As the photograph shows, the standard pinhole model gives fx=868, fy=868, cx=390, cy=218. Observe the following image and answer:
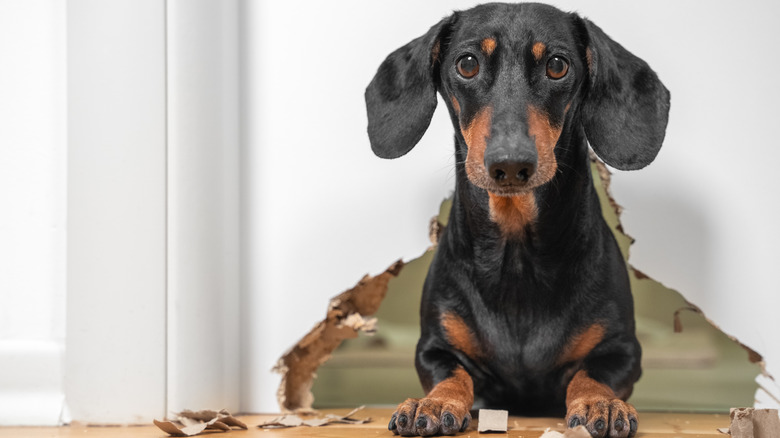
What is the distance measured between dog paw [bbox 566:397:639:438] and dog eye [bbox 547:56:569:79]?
0.81 meters

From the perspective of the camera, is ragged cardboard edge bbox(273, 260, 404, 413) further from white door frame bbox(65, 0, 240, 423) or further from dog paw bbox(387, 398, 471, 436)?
dog paw bbox(387, 398, 471, 436)

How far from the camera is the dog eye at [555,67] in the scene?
2205mm

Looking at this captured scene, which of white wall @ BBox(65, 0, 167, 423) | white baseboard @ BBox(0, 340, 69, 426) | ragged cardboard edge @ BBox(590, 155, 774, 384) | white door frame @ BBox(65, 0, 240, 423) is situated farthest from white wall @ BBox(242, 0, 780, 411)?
white baseboard @ BBox(0, 340, 69, 426)

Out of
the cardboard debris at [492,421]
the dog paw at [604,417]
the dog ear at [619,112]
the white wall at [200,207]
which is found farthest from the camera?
the white wall at [200,207]

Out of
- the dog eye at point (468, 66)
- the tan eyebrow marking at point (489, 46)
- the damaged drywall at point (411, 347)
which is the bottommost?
the damaged drywall at point (411, 347)

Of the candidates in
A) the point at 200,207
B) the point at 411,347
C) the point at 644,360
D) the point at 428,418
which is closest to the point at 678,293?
the point at 644,360

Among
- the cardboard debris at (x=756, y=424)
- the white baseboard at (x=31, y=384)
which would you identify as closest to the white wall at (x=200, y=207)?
the white baseboard at (x=31, y=384)

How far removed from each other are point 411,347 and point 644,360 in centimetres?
78

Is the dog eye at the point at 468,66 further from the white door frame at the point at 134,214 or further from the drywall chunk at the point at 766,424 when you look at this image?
the drywall chunk at the point at 766,424

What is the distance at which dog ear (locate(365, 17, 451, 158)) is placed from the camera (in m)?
2.39

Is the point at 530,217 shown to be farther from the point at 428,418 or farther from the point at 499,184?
the point at 428,418

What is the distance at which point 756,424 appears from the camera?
6.59ft

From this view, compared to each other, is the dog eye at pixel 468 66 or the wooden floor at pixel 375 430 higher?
the dog eye at pixel 468 66

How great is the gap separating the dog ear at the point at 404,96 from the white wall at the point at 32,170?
111 cm
